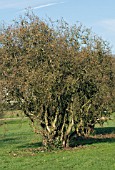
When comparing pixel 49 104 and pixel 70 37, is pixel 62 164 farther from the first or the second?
pixel 70 37

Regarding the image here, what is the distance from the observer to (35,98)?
20.0 m

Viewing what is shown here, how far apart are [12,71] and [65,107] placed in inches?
134

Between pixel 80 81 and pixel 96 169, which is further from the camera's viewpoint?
pixel 80 81

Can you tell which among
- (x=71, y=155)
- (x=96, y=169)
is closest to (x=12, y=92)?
(x=71, y=155)

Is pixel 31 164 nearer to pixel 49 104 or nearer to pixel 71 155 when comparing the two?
pixel 71 155

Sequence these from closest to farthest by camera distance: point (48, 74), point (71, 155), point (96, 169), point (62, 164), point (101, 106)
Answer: point (96, 169) < point (62, 164) < point (71, 155) < point (48, 74) < point (101, 106)

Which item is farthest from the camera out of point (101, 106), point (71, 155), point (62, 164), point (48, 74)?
point (101, 106)

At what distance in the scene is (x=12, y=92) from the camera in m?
20.1

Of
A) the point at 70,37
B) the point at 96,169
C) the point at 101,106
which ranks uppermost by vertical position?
the point at 70,37

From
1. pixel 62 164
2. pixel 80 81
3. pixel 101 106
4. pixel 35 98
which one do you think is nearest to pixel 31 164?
pixel 62 164

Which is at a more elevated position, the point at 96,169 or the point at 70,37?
the point at 70,37

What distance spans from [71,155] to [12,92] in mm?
4276

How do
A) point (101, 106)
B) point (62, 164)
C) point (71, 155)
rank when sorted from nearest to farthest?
1. point (62, 164)
2. point (71, 155)
3. point (101, 106)

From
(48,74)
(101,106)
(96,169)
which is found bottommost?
(96,169)
